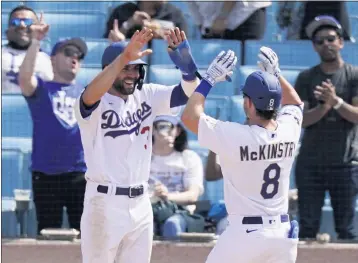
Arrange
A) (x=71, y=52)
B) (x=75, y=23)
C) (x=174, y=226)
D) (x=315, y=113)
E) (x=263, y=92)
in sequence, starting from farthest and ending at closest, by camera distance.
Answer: (x=75, y=23)
(x=71, y=52)
(x=315, y=113)
(x=174, y=226)
(x=263, y=92)

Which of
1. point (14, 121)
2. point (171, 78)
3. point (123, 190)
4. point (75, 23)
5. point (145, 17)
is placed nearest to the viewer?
point (123, 190)

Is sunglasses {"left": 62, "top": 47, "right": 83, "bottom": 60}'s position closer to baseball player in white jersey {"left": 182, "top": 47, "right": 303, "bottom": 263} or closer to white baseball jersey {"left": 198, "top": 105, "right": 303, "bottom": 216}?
baseball player in white jersey {"left": 182, "top": 47, "right": 303, "bottom": 263}

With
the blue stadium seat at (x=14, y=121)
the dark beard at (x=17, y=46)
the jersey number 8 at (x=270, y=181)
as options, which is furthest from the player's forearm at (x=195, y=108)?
the dark beard at (x=17, y=46)

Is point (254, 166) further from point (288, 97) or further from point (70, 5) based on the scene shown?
point (70, 5)

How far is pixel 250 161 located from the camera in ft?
17.9

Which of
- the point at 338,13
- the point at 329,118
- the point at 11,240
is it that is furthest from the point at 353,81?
the point at 11,240

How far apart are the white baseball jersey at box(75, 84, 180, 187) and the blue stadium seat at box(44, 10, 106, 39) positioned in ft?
7.54

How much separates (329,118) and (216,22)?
4.17 ft

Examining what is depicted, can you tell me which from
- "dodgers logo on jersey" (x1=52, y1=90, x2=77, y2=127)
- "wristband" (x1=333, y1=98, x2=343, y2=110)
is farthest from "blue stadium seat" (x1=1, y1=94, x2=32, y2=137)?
"wristband" (x1=333, y1=98, x2=343, y2=110)

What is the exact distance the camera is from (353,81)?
25.6 feet

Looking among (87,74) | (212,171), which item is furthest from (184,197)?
(87,74)

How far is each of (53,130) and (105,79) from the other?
208 centimetres

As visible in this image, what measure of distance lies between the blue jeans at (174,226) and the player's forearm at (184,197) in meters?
0.12

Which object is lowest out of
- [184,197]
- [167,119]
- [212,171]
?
[184,197]
